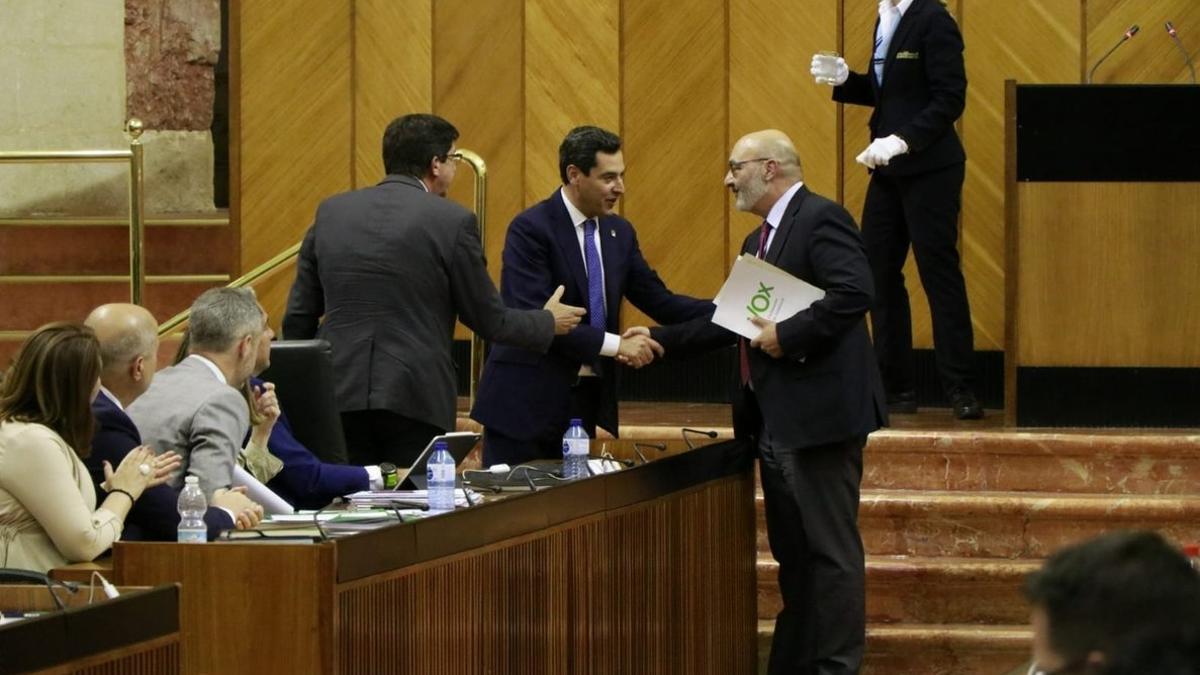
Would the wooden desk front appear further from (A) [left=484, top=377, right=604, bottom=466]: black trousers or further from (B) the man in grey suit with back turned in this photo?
(B) the man in grey suit with back turned

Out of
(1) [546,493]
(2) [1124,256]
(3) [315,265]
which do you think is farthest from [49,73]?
(1) [546,493]

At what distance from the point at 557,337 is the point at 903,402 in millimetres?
Result: 2328

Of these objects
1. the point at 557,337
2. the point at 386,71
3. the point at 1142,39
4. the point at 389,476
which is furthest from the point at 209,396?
the point at 1142,39

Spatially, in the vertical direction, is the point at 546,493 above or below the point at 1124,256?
below

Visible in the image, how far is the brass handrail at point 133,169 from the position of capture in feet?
26.6

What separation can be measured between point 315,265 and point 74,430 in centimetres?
203

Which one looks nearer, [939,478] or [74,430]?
[74,430]

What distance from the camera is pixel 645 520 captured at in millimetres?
5512

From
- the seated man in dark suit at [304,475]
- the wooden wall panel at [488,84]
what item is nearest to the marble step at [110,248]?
the wooden wall panel at [488,84]

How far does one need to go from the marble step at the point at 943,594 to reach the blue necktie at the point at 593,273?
126cm

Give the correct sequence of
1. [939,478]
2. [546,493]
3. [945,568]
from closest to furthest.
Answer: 1. [546,493]
2. [945,568]
3. [939,478]

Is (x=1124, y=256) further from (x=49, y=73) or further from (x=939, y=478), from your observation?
(x=49, y=73)

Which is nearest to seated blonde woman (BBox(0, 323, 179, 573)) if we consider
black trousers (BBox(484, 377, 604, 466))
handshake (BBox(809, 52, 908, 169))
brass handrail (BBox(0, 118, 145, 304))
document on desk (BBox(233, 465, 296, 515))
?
document on desk (BBox(233, 465, 296, 515))

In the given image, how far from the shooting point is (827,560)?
586 cm
